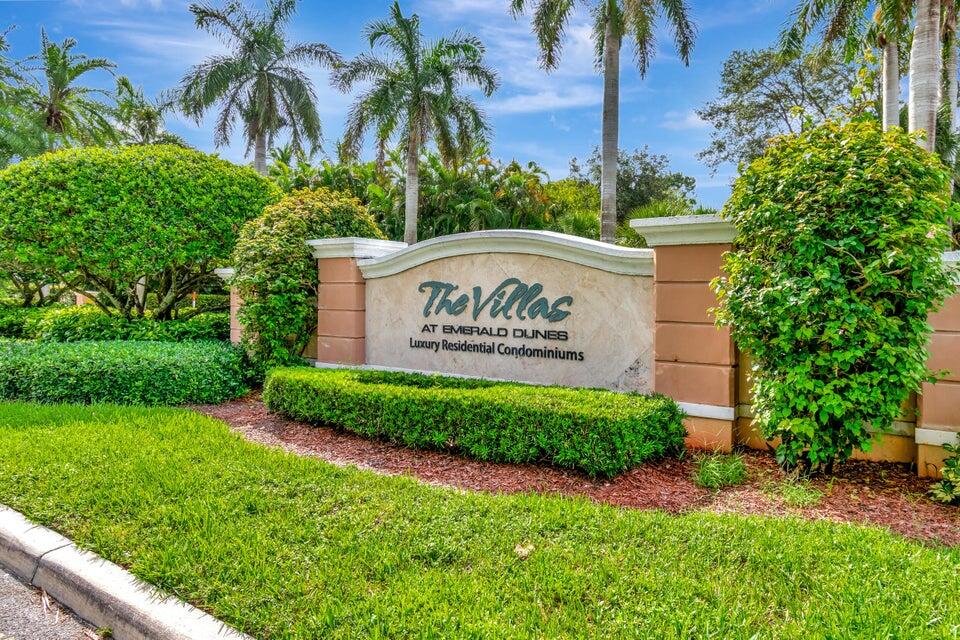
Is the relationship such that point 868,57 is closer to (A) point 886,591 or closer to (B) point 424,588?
(A) point 886,591

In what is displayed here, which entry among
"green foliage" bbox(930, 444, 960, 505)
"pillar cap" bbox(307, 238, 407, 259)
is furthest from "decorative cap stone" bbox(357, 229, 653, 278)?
"green foliage" bbox(930, 444, 960, 505)

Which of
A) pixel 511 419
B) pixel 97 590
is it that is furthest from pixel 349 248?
pixel 97 590

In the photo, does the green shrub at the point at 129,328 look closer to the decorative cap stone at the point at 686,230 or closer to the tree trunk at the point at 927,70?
the decorative cap stone at the point at 686,230

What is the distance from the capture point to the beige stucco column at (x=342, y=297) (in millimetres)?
9289

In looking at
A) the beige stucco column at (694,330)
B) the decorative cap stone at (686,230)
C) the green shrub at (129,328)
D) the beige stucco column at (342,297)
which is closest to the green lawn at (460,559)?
the beige stucco column at (694,330)

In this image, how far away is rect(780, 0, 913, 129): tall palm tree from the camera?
41.3 feet

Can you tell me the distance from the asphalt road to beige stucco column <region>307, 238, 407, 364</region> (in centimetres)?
592

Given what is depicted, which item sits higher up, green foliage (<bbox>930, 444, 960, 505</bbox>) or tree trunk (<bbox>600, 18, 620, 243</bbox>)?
tree trunk (<bbox>600, 18, 620, 243</bbox>)

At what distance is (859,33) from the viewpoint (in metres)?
14.6

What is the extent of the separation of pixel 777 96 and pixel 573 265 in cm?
2326

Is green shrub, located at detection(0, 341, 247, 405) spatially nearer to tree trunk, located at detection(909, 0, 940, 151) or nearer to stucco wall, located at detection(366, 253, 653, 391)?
stucco wall, located at detection(366, 253, 653, 391)

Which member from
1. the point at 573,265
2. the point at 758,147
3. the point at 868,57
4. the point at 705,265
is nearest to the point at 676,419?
the point at 705,265

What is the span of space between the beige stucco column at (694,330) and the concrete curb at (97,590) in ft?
15.5

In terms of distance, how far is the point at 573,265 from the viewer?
280 inches
